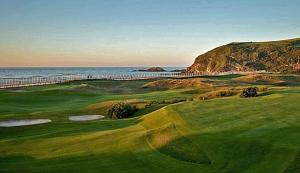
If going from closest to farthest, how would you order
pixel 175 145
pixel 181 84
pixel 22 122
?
pixel 175 145, pixel 22 122, pixel 181 84

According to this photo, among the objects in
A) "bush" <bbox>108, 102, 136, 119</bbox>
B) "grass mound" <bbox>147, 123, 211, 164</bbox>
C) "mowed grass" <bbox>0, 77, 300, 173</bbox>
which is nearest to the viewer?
"mowed grass" <bbox>0, 77, 300, 173</bbox>

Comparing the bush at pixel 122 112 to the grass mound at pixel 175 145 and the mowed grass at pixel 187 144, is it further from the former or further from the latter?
the grass mound at pixel 175 145

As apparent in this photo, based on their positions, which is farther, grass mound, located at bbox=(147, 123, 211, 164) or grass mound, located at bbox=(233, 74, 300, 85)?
grass mound, located at bbox=(233, 74, 300, 85)

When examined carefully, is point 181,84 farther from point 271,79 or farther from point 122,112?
point 122,112

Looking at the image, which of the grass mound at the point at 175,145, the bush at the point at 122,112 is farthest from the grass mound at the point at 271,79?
the grass mound at the point at 175,145

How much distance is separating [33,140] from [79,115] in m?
15.8

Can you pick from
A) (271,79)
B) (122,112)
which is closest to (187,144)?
(122,112)

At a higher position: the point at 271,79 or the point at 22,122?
the point at 271,79

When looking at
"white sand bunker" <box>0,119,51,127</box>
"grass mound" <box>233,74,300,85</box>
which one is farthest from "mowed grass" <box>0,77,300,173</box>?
"grass mound" <box>233,74,300,85</box>

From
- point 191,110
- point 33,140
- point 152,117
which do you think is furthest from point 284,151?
point 33,140

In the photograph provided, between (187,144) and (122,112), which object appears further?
(122,112)

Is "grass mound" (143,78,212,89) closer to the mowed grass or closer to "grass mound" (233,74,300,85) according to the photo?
"grass mound" (233,74,300,85)

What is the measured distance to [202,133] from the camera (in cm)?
1630

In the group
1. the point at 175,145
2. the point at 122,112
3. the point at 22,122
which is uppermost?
the point at 175,145
